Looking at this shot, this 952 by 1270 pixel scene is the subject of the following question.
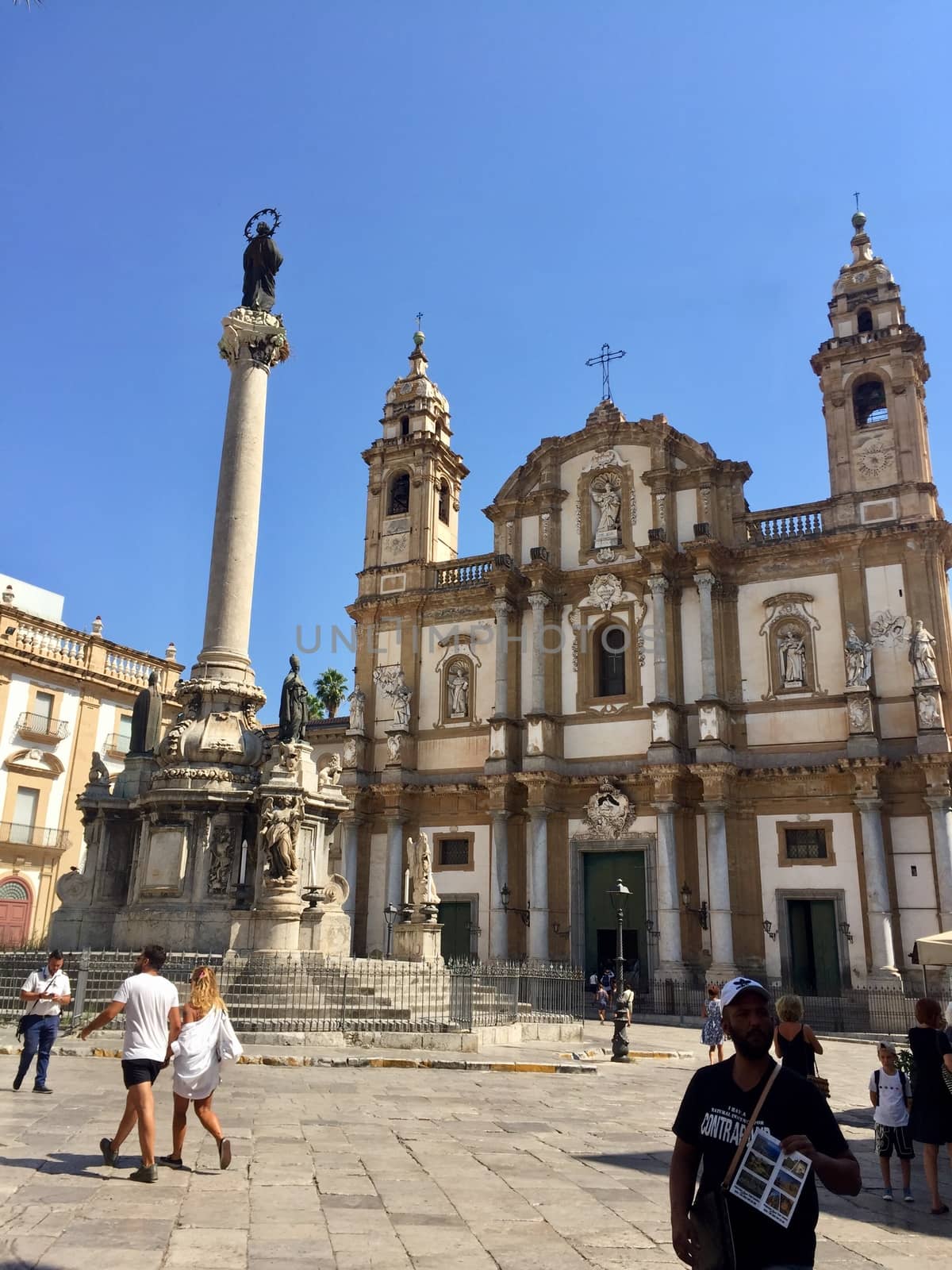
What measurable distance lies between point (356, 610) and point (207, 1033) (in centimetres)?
3010

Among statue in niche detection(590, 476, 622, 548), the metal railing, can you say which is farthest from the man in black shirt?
statue in niche detection(590, 476, 622, 548)

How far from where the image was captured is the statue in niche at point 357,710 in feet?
115

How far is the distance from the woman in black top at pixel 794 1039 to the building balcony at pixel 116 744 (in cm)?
3104

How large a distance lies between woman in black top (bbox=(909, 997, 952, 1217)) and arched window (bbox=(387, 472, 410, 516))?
31703 millimetres

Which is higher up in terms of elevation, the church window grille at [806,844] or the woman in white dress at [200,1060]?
the church window grille at [806,844]

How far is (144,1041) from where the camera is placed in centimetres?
682

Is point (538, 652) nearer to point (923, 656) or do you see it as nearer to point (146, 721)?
point (923, 656)

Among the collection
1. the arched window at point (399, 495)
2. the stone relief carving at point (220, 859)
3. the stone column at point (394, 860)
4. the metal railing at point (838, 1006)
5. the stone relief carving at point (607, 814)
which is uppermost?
the arched window at point (399, 495)

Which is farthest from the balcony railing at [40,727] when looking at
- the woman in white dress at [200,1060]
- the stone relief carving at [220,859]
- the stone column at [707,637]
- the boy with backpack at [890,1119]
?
the boy with backpack at [890,1119]

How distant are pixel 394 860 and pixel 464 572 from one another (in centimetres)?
999

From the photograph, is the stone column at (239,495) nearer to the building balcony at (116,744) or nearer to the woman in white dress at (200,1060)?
the woman in white dress at (200,1060)

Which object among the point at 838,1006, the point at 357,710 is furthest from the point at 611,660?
the point at 838,1006

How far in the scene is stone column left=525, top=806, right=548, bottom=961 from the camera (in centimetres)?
3027

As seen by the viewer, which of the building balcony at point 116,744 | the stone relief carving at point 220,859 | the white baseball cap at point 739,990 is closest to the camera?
the white baseball cap at point 739,990
